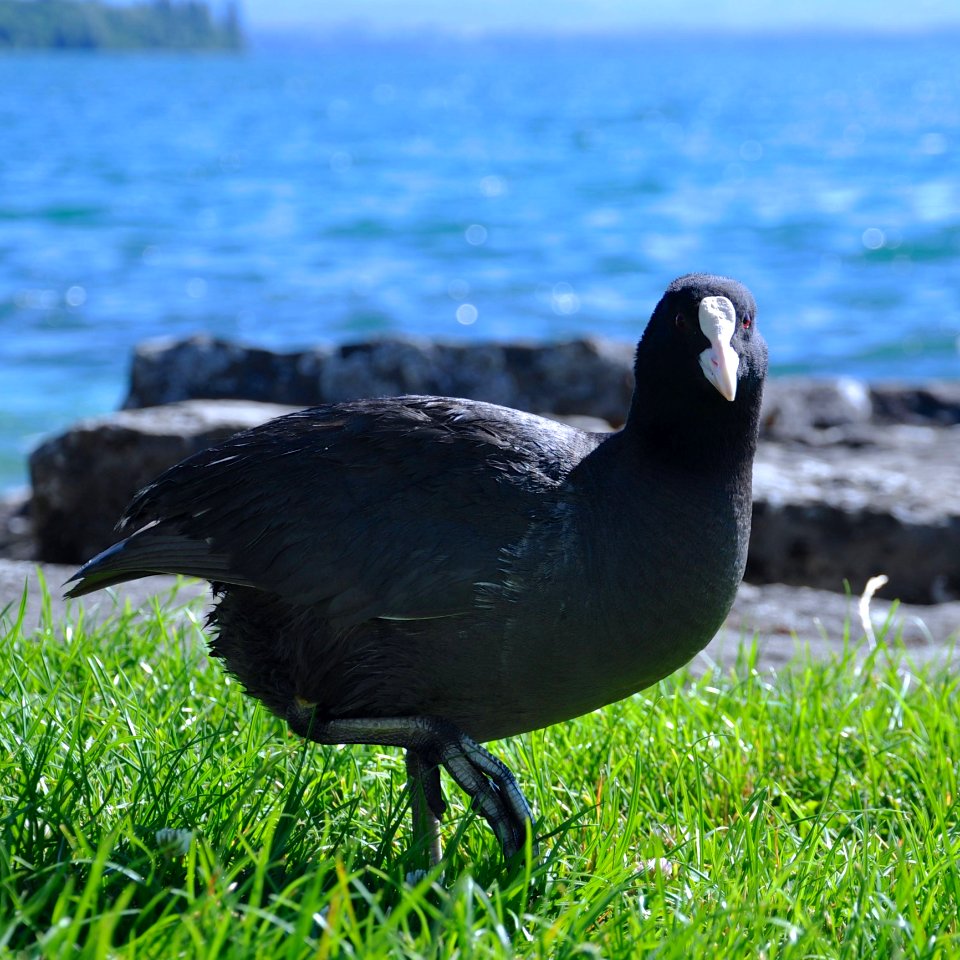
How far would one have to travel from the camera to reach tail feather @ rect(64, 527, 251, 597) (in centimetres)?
301

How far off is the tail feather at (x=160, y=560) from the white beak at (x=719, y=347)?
1.10 metres

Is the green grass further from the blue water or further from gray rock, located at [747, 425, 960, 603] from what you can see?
the blue water

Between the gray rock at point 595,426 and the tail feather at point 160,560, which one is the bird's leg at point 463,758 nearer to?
the tail feather at point 160,560

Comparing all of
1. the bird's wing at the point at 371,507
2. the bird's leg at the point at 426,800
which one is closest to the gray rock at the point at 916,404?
the bird's wing at the point at 371,507

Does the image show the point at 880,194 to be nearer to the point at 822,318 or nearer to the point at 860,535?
the point at 822,318

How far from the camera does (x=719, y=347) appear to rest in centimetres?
284

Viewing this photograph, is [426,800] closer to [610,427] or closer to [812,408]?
[610,427]

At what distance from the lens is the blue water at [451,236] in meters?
15.2

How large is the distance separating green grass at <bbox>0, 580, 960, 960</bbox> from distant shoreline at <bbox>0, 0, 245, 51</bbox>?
133609 mm

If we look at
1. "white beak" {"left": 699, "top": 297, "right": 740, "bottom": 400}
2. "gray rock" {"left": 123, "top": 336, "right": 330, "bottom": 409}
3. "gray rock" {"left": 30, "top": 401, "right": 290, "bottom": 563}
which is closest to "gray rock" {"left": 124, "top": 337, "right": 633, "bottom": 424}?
"gray rock" {"left": 123, "top": 336, "right": 330, "bottom": 409}

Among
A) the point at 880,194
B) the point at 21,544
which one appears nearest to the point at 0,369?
the point at 21,544

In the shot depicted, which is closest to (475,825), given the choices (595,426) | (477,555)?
(477,555)

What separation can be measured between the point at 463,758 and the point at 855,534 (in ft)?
11.8

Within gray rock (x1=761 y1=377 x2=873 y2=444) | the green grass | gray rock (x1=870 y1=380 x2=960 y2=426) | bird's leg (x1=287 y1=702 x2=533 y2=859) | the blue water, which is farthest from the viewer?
the blue water
